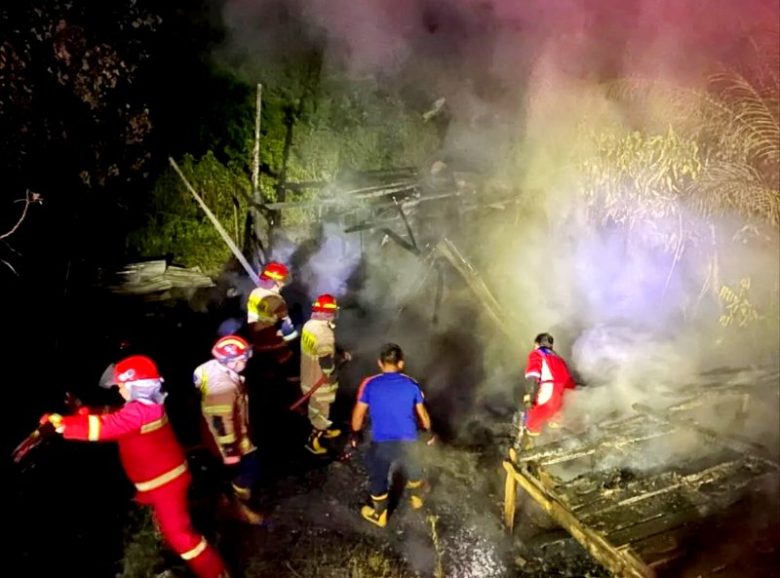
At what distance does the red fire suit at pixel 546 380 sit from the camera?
6609 mm

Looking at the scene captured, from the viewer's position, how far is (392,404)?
18.6ft

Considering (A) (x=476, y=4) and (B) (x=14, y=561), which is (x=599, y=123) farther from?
(B) (x=14, y=561)

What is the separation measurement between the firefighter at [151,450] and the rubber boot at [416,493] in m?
2.12

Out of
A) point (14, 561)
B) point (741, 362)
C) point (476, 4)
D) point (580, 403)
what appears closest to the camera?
point (14, 561)

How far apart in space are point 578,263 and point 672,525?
6151 millimetres

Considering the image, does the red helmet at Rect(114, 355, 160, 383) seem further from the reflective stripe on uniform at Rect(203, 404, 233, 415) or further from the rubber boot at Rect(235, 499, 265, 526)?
the rubber boot at Rect(235, 499, 265, 526)

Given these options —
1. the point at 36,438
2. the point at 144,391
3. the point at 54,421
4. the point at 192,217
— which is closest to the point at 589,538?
the point at 144,391

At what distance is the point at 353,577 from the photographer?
537cm

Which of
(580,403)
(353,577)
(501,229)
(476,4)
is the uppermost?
(476,4)

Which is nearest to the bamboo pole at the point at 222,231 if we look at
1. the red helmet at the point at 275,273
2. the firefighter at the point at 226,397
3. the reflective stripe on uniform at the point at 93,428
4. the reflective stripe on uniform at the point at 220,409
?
the red helmet at the point at 275,273

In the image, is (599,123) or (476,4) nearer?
(599,123)

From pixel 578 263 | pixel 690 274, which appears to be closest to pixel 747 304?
pixel 690 274

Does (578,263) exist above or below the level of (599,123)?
below

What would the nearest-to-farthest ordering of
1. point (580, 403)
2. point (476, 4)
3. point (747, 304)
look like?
point (580, 403), point (747, 304), point (476, 4)
